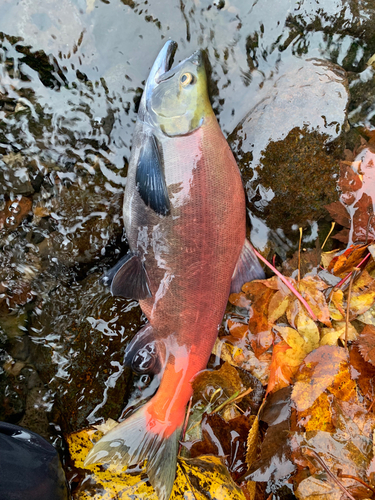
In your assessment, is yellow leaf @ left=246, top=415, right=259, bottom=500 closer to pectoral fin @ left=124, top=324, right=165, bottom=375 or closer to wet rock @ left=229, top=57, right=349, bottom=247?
pectoral fin @ left=124, top=324, right=165, bottom=375

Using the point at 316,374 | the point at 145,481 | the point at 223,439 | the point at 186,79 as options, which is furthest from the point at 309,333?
the point at 186,79

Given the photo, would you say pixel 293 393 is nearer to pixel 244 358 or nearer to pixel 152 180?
pixel 244 358

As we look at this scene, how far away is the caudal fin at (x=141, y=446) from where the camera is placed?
248 cm

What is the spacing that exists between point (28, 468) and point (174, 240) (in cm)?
196

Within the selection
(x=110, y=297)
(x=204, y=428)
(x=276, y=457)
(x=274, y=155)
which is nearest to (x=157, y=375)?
(x=204, y=428)

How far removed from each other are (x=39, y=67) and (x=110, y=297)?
1889mm

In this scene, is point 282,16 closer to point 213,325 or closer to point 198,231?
point 198,231

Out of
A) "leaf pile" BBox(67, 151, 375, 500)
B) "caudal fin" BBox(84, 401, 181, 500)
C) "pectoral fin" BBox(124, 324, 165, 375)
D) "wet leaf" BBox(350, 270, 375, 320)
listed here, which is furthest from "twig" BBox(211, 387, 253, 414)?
"wet leaf" BBox(350, 270, 375, 320)

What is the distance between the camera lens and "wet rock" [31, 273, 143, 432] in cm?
280

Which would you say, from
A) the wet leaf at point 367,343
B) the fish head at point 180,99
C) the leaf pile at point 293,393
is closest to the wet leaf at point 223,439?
the leaf pile at point 293,393

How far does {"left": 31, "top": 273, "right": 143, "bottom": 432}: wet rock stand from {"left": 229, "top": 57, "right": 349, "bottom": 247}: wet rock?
1.50 meters

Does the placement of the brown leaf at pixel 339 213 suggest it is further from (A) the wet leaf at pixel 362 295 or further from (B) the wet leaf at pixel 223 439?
(B) the wet leaf at pixel 223 439

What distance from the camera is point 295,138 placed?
271cm

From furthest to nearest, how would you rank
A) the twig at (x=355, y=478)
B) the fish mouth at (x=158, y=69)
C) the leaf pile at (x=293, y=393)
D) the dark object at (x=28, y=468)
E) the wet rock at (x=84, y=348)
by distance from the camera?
the wet rock at (x=84, y=348), the fish mouth at (x=158, y=69), the dark object at (x=28, y=468), the leaf pile at (x=293, y=393), the twig at (x=355, y=478)
